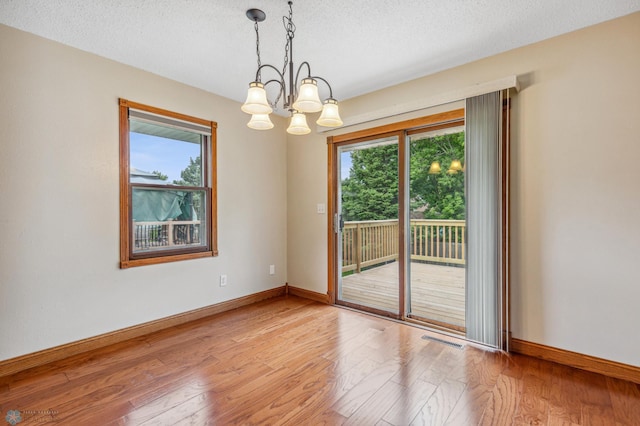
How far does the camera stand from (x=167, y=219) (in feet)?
10.3

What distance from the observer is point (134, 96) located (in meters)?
2.83

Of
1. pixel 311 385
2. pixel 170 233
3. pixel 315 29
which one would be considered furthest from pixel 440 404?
pixel 170 233

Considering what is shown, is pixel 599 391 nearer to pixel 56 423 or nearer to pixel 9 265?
pixel 56 423

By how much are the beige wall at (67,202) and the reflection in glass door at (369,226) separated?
5.63 feet

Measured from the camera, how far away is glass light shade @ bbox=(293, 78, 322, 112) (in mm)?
1713

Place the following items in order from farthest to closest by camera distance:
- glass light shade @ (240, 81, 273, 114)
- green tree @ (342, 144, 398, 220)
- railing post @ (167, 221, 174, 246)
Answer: green tree @ (342, 144, 398, 220), railing post @ (167, 221, 174, 246), glass light shade @ (240, 81, 273, 114)

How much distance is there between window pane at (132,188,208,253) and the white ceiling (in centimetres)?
122

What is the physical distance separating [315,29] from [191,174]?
1.98 m

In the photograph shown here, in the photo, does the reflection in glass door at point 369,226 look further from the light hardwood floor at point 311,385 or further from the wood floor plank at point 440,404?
the wood floor plank at point 440,404

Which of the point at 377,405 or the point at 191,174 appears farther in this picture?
the point at 191,174

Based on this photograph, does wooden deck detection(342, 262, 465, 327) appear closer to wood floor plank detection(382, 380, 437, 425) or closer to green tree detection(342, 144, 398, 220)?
green tree detection(342, 144, 398, 220)

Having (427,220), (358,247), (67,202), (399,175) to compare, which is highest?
(399,175)

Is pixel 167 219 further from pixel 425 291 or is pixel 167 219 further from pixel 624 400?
pixel 624 400

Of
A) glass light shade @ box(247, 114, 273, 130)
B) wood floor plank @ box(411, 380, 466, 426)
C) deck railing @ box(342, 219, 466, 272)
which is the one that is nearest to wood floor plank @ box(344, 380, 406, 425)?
wood floor plank @ box(411, 380, 466, 426)
